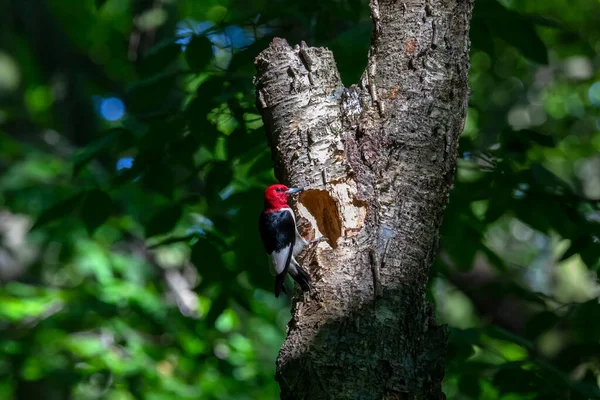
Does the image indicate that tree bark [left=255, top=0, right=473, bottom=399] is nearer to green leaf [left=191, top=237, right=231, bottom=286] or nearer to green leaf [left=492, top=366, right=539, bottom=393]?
green leaf [left=191, top=237, right=231, bottom=286]

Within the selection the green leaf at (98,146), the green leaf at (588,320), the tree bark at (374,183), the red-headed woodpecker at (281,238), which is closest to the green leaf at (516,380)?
the green leaf at (588,320)

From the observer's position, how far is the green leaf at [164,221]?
3.17m

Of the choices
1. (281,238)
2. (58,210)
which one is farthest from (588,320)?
(58,210)

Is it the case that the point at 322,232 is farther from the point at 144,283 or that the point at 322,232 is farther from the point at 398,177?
the point at 144,283

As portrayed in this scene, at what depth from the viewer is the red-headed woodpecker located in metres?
2.01

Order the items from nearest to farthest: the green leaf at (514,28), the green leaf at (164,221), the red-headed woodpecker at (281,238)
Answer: the red-headed woodpecker at (281,238) < the green leaf at (514,28) < the green leaf at (164,221)

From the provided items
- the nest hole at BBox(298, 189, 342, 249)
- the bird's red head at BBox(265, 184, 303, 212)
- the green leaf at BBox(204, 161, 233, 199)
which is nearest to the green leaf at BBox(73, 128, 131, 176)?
the green leaf at BBox(204, 161, 233, 199)

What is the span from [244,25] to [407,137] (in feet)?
4.15

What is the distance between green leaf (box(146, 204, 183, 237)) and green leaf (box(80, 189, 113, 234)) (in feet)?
0.75

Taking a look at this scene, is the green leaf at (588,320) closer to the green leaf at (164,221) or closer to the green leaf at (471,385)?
the green leaf at (471,385)

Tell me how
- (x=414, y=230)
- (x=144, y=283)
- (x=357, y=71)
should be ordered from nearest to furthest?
(x=414, y=230) < (x=357, y=71) < (x=144, y=283)

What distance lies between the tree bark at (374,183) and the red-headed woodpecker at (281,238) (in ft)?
0.20

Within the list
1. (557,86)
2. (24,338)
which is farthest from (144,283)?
(557,86)

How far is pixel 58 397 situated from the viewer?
7.35 m
